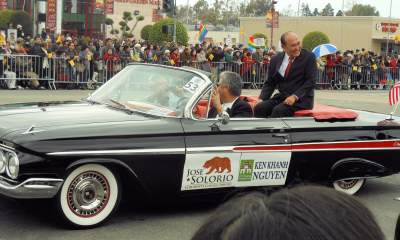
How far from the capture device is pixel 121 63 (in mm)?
21109

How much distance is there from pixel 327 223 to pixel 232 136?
4.76 meters

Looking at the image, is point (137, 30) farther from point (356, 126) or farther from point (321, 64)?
point (356, 126)

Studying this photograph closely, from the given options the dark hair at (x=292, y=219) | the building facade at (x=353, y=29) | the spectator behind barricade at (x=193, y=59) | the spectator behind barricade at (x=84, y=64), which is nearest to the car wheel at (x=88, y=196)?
the dark hair at (x=292, y=219)

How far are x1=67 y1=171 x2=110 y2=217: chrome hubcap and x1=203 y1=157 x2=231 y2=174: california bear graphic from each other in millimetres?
933

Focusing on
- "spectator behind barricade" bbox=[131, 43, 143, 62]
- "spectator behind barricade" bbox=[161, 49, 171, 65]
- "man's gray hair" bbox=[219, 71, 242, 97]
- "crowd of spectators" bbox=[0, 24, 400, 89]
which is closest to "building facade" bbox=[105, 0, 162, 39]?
"crowd of spectators" bbox=[0, 24, 400, 89]

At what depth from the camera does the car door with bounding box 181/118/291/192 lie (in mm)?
5609

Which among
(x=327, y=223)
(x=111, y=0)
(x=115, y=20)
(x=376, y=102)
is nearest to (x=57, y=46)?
(x=376, y=102)

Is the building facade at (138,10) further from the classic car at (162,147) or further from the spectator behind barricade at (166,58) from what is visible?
the classic car at (162,147)

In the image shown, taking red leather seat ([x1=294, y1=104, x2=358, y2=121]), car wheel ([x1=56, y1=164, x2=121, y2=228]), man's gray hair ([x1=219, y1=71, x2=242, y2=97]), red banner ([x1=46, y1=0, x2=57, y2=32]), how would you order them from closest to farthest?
car wheel ([x1=56, y1=164, x2=121, y2=228]) < red leather seat ([x1=294, y1=104, x2=358, y2=121]) < man's gray hair ([x1=219, y1=71, x2=242, y2=97]) < red banner ([x1=46, y1=0, x2=57, y2=32])

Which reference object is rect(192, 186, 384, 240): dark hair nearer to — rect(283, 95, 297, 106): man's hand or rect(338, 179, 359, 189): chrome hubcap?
rect(283, 95, 297, 106): man's hand

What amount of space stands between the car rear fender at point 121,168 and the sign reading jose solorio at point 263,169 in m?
0.98

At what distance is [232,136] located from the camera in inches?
228

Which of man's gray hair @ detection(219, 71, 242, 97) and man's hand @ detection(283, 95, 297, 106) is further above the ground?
man's gray hair @ detection(219, 71, 242, 97)

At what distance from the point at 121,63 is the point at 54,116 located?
15656 millimetres
